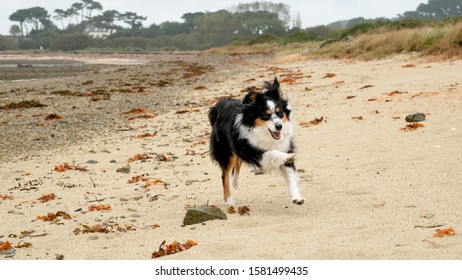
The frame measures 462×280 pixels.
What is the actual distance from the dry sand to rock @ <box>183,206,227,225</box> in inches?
3.8

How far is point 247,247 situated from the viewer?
4465 millimetres

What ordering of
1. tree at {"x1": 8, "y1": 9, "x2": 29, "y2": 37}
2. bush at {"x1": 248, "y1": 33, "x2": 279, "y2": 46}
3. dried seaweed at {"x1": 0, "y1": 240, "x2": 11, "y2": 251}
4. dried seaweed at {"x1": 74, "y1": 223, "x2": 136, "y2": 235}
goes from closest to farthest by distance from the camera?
dried seaweed at {"x1": 0, "y1": 240, "x2": 11, "y2": 251}
dried seaweed at {"x1": 74, "y1": 223, "x2": 136, "y2": 235}
bush at {"x1": 248, "y1": 33, "x2": 279, "y2": 46}
tree at {"x1": 8, "y1": 9, "x2": 29, "y2": 37}

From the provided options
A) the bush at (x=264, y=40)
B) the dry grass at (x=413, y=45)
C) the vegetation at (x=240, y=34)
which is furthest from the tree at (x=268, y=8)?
the dry grass at (x=413, y=45)

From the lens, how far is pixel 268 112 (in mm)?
5922

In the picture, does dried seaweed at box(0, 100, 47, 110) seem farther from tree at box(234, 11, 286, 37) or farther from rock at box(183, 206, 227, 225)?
tree at box(234, 11, 286, 37)

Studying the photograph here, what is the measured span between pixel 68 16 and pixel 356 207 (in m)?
169

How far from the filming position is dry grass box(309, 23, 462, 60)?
1755cm

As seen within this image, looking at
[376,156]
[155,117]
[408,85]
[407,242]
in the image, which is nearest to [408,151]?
[376,156]

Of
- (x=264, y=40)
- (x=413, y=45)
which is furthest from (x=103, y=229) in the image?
(x=264, y=40)

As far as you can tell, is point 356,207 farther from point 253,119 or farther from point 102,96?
point 102,96

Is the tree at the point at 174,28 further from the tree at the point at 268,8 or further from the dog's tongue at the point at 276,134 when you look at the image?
the dog's tongue at the point at 276,134

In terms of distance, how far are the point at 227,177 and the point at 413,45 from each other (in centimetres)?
1649

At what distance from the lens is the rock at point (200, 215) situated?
5411 millimetres

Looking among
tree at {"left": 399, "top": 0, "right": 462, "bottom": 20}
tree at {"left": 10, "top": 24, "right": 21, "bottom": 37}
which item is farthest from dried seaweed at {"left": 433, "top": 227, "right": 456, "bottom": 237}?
tree at {"left": 10, "top": 24, "right": 21, "bottom": 37}
